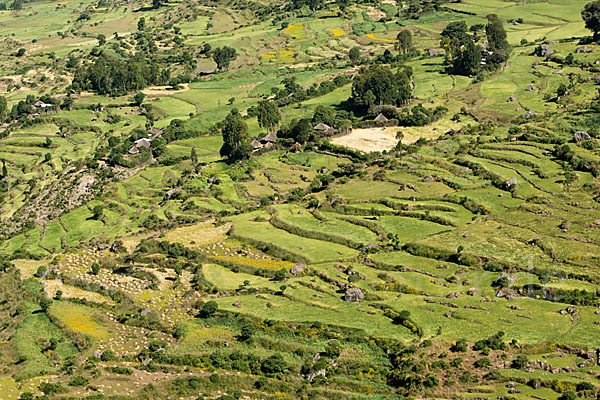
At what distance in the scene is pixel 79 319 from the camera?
7912 centimetres

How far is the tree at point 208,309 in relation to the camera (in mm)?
78062

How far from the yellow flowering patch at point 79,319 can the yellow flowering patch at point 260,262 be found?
21.4 m

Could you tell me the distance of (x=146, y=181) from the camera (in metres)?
132

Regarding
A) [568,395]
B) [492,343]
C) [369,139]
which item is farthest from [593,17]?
[568,395]

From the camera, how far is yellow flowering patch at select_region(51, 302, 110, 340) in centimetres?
7588

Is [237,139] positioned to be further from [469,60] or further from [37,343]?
[37,343]

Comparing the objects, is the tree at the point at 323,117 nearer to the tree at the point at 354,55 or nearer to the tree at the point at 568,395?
the tree at the point at 354,55

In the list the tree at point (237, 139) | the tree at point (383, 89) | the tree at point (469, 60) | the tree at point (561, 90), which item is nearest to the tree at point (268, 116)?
the tree at point (237, 139)

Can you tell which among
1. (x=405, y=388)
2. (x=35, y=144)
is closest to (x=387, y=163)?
(x=405, y=388)

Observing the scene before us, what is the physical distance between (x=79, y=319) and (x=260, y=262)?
26.1 meters

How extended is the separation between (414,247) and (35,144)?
4413 inches

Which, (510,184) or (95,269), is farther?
(510,184)

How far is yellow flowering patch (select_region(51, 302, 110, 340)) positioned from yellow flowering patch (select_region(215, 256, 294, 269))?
70.2ft

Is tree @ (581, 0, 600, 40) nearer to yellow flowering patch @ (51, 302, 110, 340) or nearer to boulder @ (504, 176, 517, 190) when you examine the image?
boulder @ (504, 176, 517, 190)
